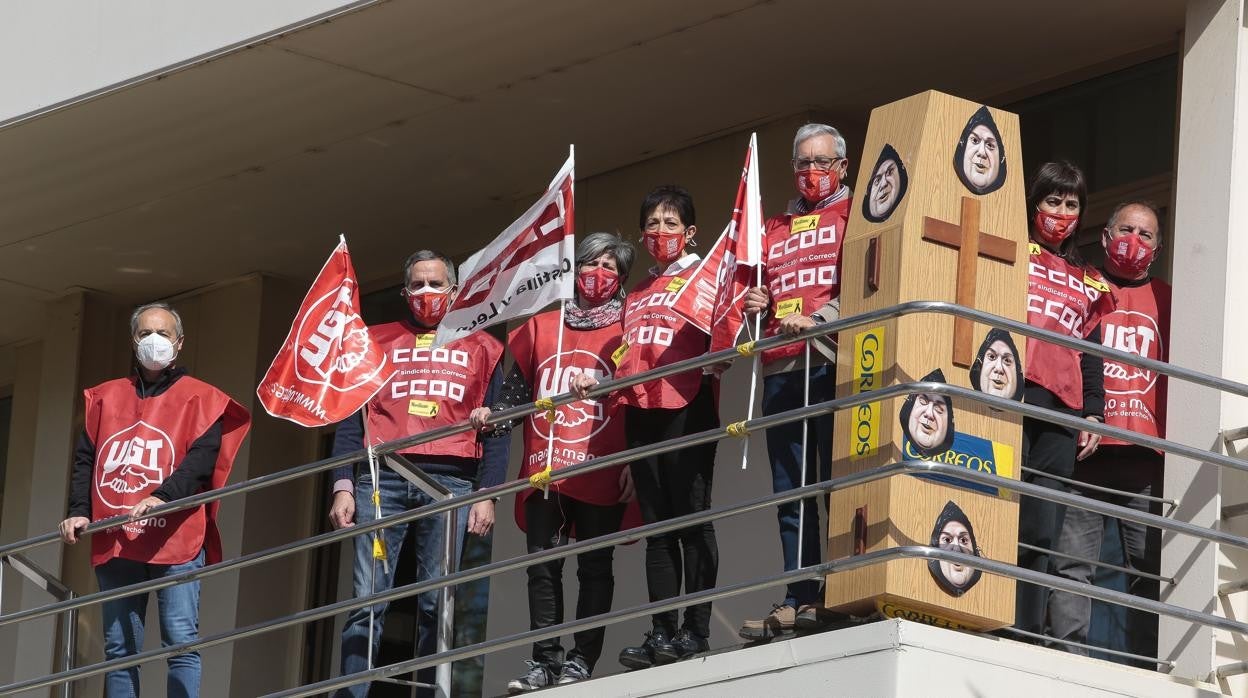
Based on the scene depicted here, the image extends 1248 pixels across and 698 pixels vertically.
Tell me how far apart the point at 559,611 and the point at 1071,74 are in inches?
156

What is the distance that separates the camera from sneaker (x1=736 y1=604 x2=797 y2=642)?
7227 millimetres

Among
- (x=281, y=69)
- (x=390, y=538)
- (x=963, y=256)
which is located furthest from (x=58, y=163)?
(x=963, y=256)

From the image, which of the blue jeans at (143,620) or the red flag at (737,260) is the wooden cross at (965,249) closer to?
the red flag at (737,260)

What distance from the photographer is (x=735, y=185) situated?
11.2 metres

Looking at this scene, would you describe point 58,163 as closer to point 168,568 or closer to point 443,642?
Answer: point 168,568

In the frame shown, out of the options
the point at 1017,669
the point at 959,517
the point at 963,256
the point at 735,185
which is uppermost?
the point at 735,185

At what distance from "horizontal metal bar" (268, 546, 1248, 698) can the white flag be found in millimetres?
1411

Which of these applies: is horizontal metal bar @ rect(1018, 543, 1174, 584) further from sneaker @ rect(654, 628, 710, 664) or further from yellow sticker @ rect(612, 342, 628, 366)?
yellow sticker @ rect(612, 342, 628, 366)

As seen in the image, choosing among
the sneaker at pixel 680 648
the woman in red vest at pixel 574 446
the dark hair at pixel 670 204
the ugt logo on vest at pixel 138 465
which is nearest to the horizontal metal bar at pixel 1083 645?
the sneaker at pixel 680 648

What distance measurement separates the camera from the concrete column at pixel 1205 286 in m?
7.93

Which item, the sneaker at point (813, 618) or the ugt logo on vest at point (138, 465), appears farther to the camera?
the ugt logo on vest at point (138, 465)

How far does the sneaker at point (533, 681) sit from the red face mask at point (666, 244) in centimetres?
165

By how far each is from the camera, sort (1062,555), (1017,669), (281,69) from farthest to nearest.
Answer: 1. (281,69)
2. (1062,555)
3. (1017,669)

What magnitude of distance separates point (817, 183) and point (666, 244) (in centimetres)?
75
